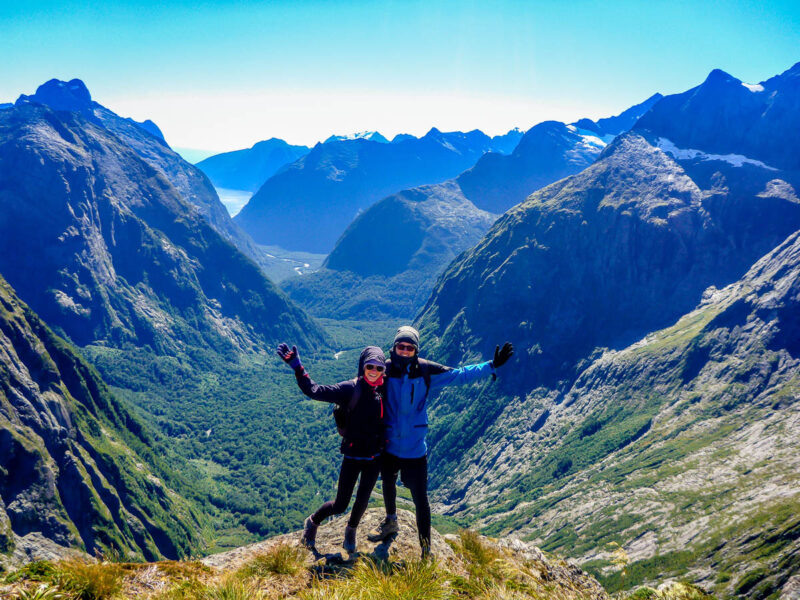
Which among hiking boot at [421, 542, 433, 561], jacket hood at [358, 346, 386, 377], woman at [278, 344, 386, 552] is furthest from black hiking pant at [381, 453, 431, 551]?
jacket hood at [358, 346, 386, 377]

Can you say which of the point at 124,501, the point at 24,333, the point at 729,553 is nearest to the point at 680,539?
the point at 729,553

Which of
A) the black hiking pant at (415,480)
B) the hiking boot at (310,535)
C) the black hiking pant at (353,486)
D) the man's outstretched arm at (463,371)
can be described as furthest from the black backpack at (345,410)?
the hiking boot at (310,535)

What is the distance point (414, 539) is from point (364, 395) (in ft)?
23.2

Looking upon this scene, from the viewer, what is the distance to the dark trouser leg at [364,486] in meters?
17.5

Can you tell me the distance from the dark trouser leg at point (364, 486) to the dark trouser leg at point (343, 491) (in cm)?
31

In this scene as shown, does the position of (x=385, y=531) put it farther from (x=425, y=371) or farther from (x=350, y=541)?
(x=425, y=371)

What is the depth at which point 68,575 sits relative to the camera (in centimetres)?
1187

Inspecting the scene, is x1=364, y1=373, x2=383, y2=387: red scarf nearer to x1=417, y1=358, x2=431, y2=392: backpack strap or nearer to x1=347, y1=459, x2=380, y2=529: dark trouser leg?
x1=417, y1=358, x2=431, y2=392: backpack strap

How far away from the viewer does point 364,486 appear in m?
17.6

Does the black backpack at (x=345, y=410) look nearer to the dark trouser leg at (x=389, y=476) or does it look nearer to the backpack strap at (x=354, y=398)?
the backpack strap at (x=354, y=398)

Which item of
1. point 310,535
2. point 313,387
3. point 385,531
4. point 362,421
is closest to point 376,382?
point 362,421

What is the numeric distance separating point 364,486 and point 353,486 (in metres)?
0.44

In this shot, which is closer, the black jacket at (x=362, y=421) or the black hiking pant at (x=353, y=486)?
the black jacket at (x=362, y=421)

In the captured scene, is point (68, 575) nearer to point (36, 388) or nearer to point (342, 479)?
point (342, 479)
